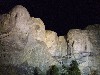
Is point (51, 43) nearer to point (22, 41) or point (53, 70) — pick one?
point (22, 41)

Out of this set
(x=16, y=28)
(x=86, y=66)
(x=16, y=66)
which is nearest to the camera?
(x=16, y=66)

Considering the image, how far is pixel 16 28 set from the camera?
35.2 metres

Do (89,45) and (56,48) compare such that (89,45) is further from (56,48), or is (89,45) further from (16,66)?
(16,66)

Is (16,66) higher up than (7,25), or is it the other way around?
(7,25)

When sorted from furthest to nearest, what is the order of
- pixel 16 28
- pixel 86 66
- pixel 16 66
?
pixel 86 66 < pixel 16 28 < pixel 16 66

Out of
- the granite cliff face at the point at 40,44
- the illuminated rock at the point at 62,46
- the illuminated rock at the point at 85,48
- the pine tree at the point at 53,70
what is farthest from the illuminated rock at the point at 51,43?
the pine tree at the point at 53,70

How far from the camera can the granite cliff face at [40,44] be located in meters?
33.9

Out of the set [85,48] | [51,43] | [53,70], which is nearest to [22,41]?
[53,70]

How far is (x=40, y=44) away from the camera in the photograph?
36.2 m

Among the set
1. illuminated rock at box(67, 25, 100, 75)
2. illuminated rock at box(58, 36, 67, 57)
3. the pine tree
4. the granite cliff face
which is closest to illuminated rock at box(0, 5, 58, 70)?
the granite cliff face

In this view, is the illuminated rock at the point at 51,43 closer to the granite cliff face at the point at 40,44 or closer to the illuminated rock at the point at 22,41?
the granite cliff face at the point at 40,44

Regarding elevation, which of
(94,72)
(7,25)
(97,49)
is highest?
(7,25)

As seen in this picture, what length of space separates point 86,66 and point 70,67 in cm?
249

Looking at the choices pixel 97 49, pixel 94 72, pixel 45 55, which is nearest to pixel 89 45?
pixel 97 49
